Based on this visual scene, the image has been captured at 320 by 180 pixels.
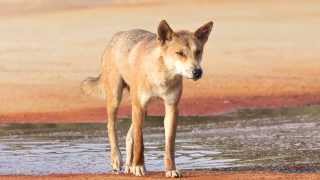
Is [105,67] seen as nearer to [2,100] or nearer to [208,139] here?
[208,139]

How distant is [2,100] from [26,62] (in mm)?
5876

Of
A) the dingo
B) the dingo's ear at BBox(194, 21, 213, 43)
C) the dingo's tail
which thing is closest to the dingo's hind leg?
the dingo

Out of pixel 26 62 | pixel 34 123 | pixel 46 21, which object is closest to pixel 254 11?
pixel 46 21

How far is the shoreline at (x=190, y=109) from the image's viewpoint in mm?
22562

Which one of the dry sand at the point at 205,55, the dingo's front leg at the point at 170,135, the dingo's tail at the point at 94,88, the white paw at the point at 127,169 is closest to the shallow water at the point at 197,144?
the dingo's tail at the point at 94,88

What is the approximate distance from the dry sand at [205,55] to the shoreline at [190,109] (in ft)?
0.07

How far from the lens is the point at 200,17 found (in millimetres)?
39656

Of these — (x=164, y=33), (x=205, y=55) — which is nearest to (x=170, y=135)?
(x=164, y=33)

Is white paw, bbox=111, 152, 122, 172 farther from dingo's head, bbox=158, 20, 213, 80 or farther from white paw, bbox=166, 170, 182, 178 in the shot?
dingo's head, bbox=158, 20, 213, 80

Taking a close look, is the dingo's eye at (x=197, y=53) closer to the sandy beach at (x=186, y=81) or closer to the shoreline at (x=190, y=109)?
the sandy beach at (x=186, y=81)

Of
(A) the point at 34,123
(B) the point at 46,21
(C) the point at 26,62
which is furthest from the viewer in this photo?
(B) the point at 46,21

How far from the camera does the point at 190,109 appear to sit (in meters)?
23.4

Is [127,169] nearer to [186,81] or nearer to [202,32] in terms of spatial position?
[202,32]

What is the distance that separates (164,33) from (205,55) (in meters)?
20.8
